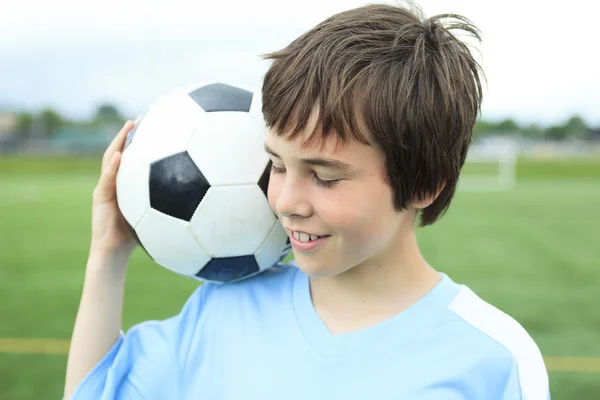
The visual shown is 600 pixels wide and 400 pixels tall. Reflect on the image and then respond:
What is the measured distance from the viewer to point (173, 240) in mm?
1540

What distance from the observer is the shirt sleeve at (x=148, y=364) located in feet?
4.69

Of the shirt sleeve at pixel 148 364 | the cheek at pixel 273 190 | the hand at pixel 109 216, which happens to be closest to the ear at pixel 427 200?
the cheek at pixel 273 190

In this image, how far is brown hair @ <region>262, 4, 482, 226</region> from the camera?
1.26 meters

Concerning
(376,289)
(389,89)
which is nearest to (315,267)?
(376,289)

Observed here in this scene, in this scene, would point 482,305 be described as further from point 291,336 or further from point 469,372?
point 291,336

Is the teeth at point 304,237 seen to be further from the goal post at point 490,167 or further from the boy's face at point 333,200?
the goal post at point 490,167

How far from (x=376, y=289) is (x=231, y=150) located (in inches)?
18.1

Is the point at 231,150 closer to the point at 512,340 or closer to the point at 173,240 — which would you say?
the point at 173,240

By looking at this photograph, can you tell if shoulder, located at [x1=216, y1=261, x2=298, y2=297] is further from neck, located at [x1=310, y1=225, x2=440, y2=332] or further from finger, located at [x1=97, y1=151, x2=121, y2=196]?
finger, located at [x1=97, y1=151, x2=121, y2=196]

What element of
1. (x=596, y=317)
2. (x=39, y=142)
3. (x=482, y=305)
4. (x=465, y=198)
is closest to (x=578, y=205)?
(x=465, y=198)

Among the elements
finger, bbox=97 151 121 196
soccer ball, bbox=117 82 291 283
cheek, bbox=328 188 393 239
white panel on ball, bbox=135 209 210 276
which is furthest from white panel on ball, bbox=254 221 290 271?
finger, bbox=97 151 121 196

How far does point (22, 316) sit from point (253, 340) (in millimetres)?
3554

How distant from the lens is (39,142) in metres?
36.2

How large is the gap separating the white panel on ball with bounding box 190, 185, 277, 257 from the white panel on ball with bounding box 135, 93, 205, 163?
0.15m
